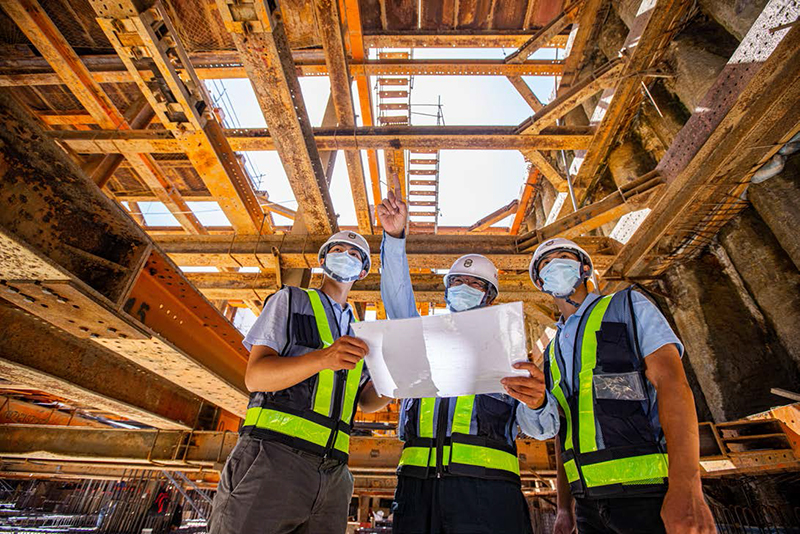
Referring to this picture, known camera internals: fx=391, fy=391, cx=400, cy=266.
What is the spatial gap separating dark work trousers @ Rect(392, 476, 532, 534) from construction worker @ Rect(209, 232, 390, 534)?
0.44 meters

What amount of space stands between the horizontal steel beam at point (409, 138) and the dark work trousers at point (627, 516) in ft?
15.9

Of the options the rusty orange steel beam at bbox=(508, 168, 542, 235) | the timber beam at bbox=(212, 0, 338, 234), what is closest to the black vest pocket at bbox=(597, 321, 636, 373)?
the timber beam at bbox=(212, 0, 338, 234)

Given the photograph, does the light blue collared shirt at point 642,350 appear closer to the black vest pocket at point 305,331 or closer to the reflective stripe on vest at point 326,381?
the reflective stripe on vest at point 326,381

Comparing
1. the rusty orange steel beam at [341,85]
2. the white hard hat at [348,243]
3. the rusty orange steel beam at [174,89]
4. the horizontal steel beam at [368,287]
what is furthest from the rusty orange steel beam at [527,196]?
the white hard hat at [348,243]

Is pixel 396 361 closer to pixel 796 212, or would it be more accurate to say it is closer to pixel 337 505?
pixel 337 505

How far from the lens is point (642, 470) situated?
1.90 m

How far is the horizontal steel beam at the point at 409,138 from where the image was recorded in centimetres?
541

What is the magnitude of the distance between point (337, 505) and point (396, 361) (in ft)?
3.37

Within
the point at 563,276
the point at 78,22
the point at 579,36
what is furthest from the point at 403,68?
the point at 563,276

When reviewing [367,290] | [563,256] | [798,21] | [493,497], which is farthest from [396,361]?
[367,290]

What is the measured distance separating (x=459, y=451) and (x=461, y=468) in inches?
3.5

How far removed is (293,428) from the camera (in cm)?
221

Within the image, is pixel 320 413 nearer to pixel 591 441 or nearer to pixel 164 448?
pixel 591 441

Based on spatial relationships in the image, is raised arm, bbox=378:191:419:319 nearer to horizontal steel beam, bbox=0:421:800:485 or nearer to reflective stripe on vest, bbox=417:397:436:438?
reflective stripe on vest, bbox=417:397:436:438
